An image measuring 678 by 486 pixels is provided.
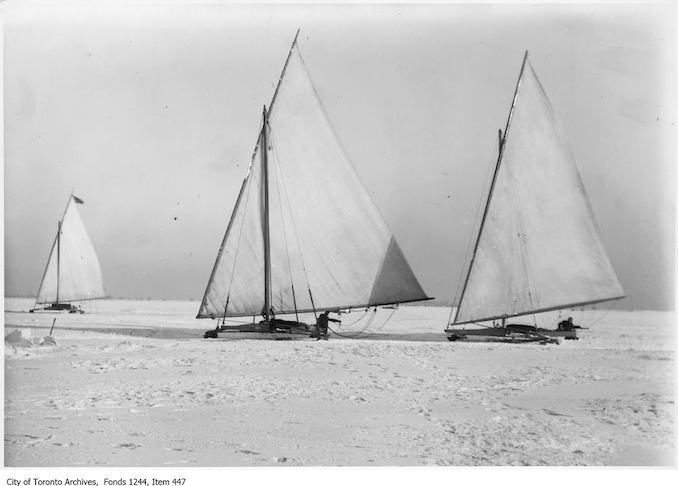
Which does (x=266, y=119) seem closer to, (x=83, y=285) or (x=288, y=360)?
(x=288, y=360)

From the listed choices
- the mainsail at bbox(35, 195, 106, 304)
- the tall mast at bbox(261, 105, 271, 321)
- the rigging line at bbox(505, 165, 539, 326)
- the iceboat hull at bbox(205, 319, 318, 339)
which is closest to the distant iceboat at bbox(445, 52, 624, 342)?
the rigging line at bbox(505, 165, 539, 326)

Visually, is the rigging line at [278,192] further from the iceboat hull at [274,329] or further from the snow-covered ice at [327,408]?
the snow-covered ice at [327,408]

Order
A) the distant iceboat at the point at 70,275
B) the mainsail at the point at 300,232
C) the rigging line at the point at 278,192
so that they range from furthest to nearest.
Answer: the distant iceboat at the point at 70,275, the rigging line at the point at 278,192, the mainsail at the point at 300,232

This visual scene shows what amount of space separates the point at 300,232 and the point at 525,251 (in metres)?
6.77

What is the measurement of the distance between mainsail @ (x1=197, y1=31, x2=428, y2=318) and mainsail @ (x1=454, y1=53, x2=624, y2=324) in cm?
250

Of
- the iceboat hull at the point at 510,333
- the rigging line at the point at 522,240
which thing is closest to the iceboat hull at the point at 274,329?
the iceboat hull at the point at 510,333

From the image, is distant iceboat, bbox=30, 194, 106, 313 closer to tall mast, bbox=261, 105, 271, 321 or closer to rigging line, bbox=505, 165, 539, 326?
tall mast, bbox=261, 105, 271, 321

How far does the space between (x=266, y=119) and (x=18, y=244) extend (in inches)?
324

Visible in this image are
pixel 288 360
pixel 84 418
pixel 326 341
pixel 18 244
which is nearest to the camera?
pixel 84 418

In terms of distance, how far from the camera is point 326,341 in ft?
57.6

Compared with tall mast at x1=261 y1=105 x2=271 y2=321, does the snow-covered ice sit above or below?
below

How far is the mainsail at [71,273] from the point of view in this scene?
2550 cm

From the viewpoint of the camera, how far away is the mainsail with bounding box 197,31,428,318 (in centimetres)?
1795

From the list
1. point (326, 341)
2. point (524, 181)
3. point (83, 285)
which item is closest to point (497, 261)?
point (524, 181)
